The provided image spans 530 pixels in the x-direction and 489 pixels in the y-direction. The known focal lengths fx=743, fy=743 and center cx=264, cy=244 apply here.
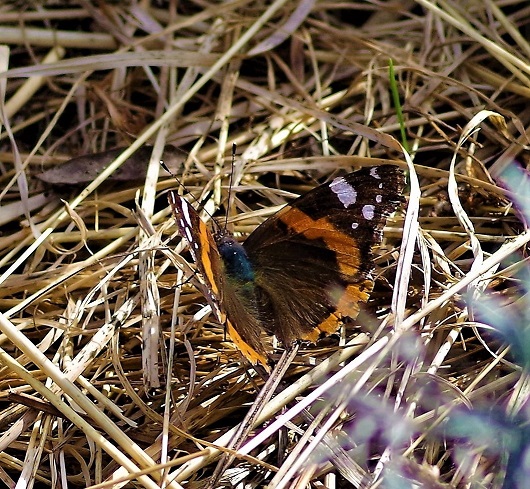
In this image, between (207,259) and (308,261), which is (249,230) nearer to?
(308,261)

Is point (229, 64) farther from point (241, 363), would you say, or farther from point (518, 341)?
point (518, 341)

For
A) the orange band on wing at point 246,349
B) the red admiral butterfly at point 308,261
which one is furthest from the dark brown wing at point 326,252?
the orange band on wing at point 246,349

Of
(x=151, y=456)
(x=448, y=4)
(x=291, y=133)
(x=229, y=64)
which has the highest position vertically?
(x=448, y=4)

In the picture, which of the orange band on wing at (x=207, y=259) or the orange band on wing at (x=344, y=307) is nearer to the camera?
the orange band on wing at (x=207, y=259)

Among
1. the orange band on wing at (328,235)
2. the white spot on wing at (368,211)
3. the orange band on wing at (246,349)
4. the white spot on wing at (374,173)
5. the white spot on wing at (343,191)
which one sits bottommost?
the orange band on wing at (246,349)

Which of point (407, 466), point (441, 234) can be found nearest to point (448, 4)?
point (441, 234)

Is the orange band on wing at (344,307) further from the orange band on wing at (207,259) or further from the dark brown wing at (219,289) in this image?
the orange band on wing at (207,259)

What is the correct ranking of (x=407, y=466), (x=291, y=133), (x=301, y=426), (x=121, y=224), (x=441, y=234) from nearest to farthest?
(x=407, y=466) → (x=301, y=426) → (x=441, y=234) → (x=121, y=224) → (x=291, y=133)

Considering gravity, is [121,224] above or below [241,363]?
above

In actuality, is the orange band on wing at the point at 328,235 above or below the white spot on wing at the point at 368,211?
below

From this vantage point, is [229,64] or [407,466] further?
[229,64]
